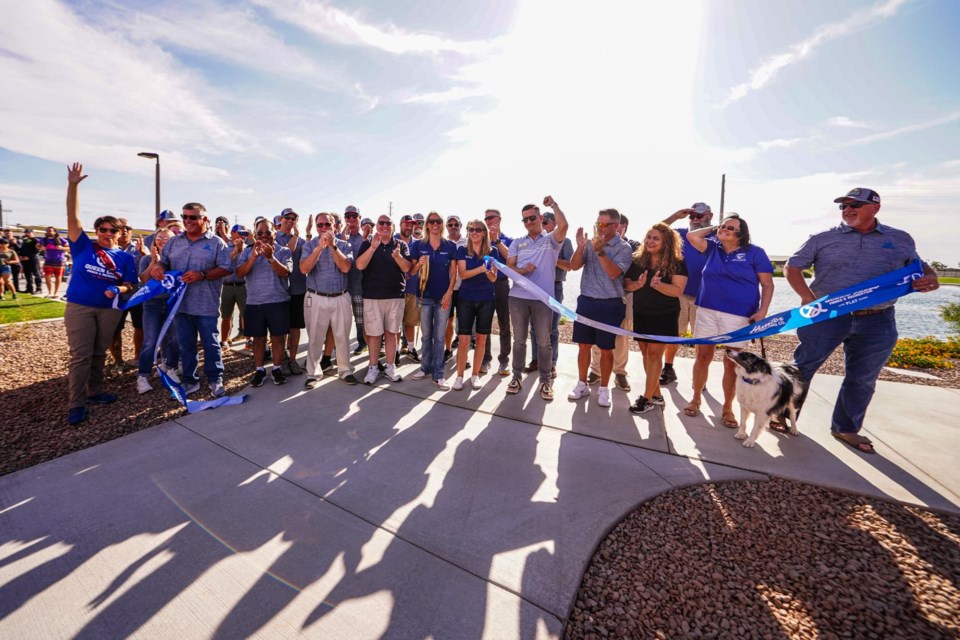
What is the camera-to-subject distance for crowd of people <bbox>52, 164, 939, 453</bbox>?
11.9ft

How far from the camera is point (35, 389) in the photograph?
15.8 feet

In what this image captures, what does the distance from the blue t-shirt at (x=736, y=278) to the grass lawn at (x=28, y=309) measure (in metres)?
13.1

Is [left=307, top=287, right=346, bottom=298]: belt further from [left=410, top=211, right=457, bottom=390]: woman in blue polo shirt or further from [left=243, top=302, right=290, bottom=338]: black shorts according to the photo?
[left=410, top=211, right=457, bottom=390]: woman in blue polo shirt

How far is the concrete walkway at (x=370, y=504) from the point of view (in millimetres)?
1867

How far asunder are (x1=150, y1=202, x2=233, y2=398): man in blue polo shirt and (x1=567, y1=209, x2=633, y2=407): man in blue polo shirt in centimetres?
442

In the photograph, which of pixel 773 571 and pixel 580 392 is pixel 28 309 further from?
pixel 773 571

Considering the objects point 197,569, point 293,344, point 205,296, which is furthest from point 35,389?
point 197,569

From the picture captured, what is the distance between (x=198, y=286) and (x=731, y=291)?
6.12m

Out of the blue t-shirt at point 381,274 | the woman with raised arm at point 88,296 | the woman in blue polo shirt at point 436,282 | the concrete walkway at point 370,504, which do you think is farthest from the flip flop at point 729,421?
the woman with raised arm at point 88,296

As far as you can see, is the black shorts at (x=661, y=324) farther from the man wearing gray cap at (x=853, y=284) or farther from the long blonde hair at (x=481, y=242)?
the long blonde hair at (x=481, y=242)

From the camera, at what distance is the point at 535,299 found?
466 cm

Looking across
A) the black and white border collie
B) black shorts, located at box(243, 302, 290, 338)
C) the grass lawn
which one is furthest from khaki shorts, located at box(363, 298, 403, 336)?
the grass lawn

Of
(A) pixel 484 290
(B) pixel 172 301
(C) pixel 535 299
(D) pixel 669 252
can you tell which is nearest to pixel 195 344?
(B) pixel 172 301

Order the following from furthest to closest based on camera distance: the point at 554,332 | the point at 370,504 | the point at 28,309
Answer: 1. the point at 28,309
2. the point at 554,332
3. the point at 370,504
